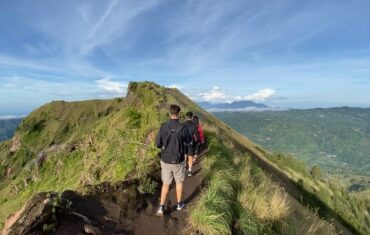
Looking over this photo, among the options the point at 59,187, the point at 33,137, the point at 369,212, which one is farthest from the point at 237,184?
the point at 369,212

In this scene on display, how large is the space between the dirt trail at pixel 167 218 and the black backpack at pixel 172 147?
1.62 m

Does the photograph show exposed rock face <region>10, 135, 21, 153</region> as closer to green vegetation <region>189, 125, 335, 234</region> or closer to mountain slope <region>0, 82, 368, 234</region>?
mountain slope <region>0, 82, 368, 234</region>

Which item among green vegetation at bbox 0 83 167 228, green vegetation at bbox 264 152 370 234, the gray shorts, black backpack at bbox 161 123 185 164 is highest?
black backpack at bbox 161 123 185 164

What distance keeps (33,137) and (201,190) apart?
3437 inches

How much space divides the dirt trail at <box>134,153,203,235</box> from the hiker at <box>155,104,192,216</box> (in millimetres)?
352

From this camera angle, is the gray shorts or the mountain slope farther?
the gray shorts

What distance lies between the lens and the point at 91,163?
82.7 ft

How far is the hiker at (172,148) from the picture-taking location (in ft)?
33.9

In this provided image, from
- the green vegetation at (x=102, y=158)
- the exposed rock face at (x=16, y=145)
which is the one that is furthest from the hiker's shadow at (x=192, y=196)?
the exposed rock face at (x=16, y=145)

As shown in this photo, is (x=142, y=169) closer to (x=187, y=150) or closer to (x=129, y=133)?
(x=187, y=150)

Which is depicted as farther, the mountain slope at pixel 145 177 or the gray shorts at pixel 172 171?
the gray shorts at pixel 172 171

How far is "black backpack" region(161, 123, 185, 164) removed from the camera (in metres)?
10.3

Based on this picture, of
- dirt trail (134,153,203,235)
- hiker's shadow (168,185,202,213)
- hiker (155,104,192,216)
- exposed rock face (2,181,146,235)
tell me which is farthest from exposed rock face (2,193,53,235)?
hiker's shadow (168,185,202,213)

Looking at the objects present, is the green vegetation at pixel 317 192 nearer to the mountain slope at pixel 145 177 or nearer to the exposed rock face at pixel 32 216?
the mountain slope at pixel 145 177
